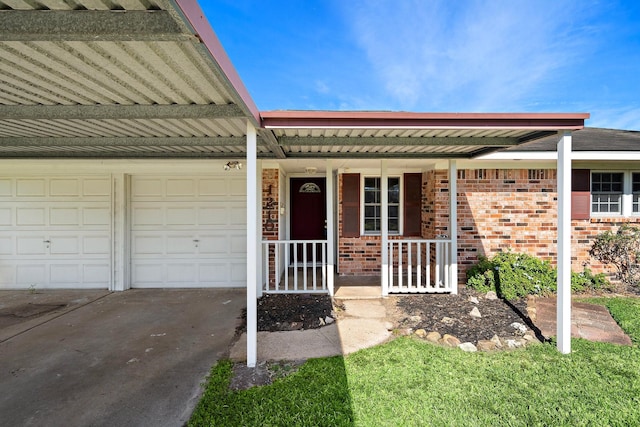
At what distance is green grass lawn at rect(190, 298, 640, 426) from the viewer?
7.89 feet

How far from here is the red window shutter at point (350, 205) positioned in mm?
7281

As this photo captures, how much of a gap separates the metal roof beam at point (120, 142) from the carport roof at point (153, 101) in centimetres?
1

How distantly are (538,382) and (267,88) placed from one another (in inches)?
638

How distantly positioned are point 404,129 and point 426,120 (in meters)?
0.24

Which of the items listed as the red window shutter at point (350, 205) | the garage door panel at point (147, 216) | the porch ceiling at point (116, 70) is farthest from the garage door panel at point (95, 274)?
the red window shutter at point (350, 205)

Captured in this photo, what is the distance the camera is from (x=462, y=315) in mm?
4633

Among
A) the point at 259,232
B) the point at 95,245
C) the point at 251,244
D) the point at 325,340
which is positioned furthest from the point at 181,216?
the point at 325,340

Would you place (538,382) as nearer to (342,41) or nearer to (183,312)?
(183,312)

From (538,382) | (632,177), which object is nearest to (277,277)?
(538,382)

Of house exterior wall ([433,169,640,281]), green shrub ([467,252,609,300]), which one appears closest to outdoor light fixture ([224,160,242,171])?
house exterior wall ([433,169,640,281])

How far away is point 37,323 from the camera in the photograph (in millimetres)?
4520

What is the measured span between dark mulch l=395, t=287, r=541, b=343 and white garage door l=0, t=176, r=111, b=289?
19.0 ft

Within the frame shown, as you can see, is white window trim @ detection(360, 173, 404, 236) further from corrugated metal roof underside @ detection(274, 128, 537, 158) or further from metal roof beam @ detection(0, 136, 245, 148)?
metal roof beam @ detection(0, 136, 245, 148)

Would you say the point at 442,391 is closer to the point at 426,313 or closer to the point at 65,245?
the point at 426,313
